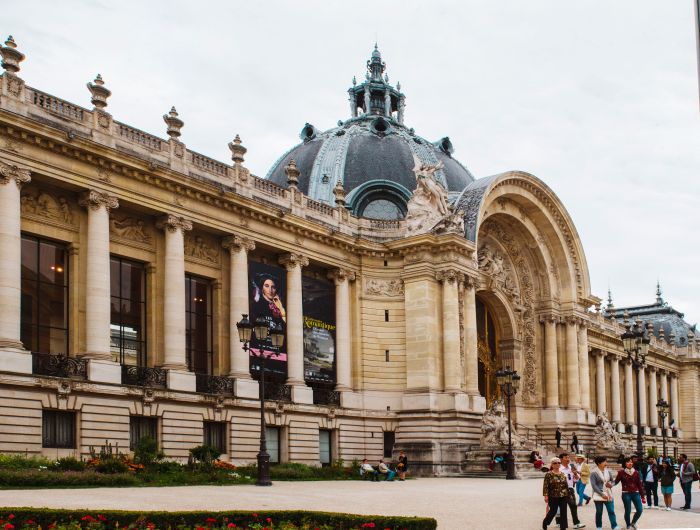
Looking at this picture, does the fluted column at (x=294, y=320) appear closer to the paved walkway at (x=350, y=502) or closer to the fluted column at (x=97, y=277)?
the fluted column at (x=97, y=277)

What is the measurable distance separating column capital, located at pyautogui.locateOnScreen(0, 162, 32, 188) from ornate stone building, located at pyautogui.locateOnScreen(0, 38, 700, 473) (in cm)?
7

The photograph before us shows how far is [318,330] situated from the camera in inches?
1741

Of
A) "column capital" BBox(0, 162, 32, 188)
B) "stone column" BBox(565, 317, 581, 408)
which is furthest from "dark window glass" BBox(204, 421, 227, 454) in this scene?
"stone column" BBox(565, 317, 581, 408)

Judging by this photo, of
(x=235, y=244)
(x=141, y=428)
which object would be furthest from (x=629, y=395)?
(x=141, y=428)

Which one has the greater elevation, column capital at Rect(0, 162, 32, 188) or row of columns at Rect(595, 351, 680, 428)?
column capital at Rect(0, 162, 32, 188)

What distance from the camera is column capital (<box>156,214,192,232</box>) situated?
36.9 m

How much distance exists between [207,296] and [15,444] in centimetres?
1239

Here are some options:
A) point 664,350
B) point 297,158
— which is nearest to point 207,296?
point 297,158

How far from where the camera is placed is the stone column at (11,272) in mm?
29766

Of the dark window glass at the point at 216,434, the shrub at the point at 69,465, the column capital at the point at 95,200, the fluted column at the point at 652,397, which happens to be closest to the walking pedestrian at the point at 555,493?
the shrub at the point at 69,465

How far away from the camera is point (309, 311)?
4384 cm

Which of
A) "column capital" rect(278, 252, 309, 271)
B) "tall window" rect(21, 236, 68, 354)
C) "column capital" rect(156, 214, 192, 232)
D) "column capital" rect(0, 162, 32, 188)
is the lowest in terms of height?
"tall window" rect(21, 236, 68, 354)

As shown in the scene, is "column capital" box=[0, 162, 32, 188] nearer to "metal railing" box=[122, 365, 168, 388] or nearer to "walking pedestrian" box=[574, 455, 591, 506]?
"metal railing" box=[122, 365, 168, 388]

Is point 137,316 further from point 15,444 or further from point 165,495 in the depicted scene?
point 165,495
